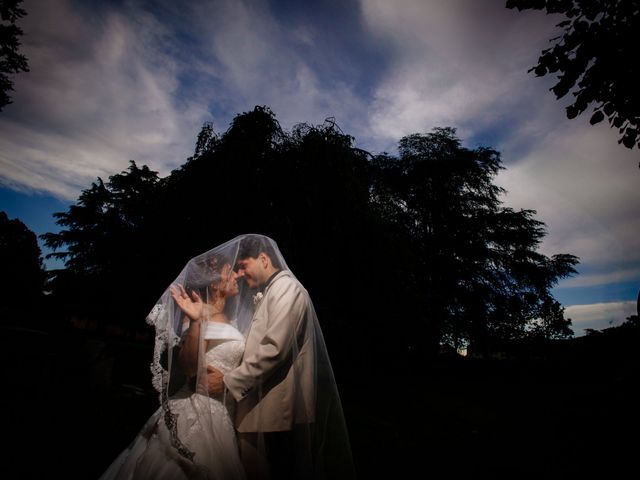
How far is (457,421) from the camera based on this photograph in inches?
310

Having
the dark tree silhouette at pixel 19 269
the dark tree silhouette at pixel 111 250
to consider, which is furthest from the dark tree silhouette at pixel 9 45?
the dark tree silhouette at pixel 19 269

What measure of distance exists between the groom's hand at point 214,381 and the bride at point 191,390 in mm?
35

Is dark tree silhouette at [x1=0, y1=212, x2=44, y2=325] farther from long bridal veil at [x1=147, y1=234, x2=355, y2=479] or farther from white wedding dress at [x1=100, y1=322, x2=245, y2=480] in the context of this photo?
white wedding dress at [x1=100, y1=322, x2=245, y2=480]

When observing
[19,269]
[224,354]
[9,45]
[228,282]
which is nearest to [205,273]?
[228,282]

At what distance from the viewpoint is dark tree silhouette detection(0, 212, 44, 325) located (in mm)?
24531

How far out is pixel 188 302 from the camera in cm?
221

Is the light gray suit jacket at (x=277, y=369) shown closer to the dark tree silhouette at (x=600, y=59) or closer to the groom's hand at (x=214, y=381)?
the groom's hand at (x=214, y=381)

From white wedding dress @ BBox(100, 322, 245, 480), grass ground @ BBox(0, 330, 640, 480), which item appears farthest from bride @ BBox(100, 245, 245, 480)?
grass ground @ BBox(0, 330, 640, 480)

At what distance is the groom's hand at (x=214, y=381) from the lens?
2.09 meters

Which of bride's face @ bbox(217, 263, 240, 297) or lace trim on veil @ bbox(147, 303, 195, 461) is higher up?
bride's face @ bbox(217, 263, 240, 297)

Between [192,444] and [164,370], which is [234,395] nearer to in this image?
[192,444]

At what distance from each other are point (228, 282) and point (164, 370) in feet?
2.56

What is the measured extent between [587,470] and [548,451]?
0.90m

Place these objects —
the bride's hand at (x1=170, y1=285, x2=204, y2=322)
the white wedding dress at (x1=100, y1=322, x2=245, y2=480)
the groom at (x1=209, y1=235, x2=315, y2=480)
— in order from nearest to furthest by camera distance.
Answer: the white wedding dress at (x1=100, y1=322, x2=245, y2=480)
the groom at (x1=209, y1=235, x2=315, y2=480)
the bride's hand at (x1=170, y1=285, x2=204, y2=322)
